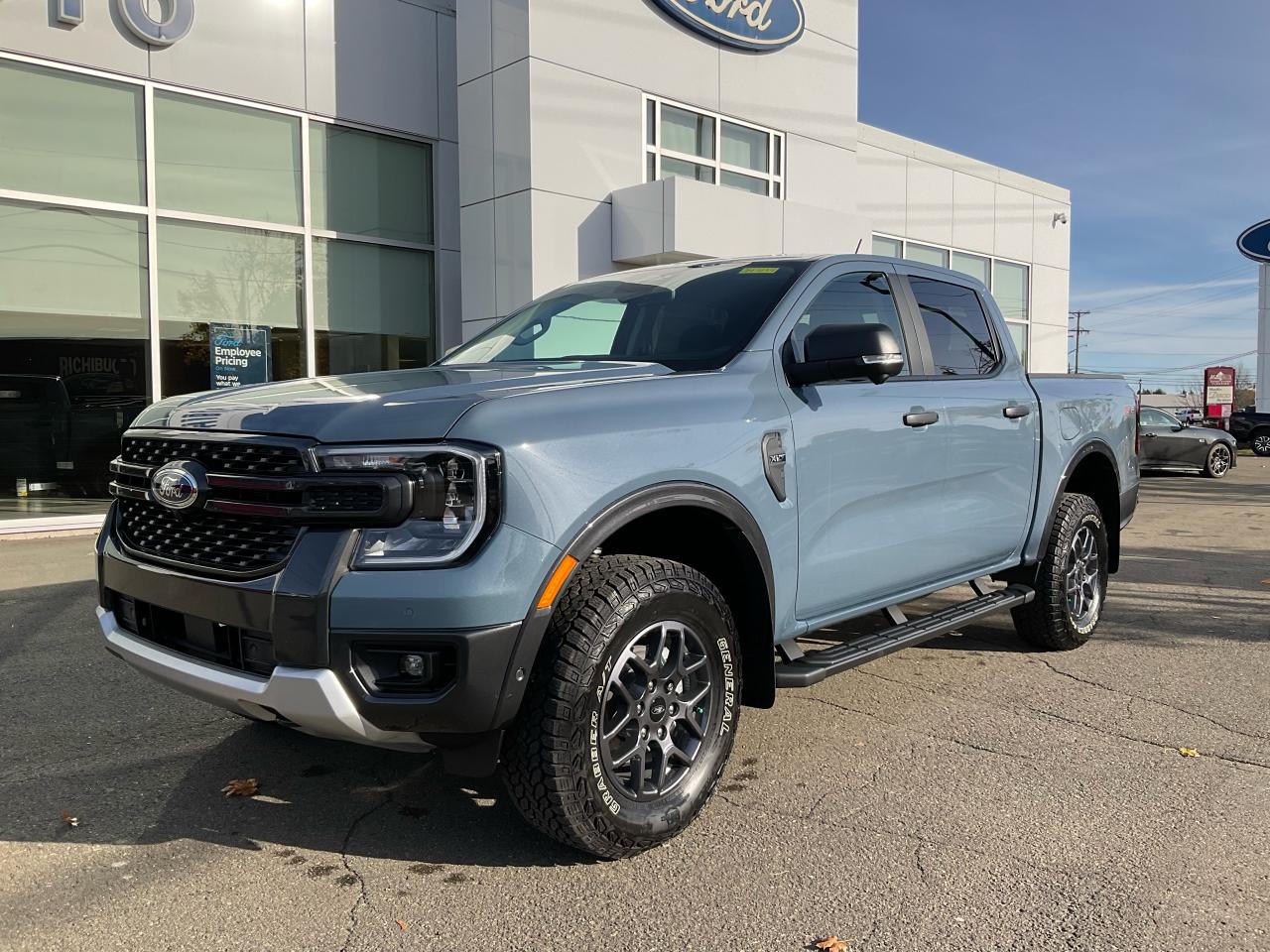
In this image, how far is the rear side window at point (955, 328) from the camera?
457 centimetres

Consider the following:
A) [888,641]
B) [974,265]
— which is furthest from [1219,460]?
[888,641]

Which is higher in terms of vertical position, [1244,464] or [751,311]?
[751,311]

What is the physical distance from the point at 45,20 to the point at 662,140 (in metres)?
6.91

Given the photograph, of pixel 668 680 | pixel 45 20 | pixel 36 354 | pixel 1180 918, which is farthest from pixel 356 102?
pixel 1180 918

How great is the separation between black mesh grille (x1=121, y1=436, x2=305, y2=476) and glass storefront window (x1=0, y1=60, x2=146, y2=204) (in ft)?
27.7

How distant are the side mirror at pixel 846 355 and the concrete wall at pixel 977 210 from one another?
14.1m

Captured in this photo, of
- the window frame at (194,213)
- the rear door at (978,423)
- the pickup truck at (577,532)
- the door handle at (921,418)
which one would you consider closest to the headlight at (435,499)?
the pickup truck at (577,532)

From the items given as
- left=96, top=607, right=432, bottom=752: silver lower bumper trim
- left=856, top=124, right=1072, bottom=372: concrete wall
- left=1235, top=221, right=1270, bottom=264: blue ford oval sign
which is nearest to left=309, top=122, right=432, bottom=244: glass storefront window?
left=856, top=124, right=1072, bottom=372: concrete wall

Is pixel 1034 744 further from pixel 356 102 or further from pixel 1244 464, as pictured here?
pixel 1244 464

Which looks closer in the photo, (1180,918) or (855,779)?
(1180,918)

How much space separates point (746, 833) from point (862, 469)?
140cm

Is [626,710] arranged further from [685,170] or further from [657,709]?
[685,170]

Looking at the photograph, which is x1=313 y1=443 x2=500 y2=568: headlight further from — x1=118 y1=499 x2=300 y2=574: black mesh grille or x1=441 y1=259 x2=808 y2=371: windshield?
x1=441 y1=259 x2=808 y2=371: windshield

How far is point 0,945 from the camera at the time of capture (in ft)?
8.38
